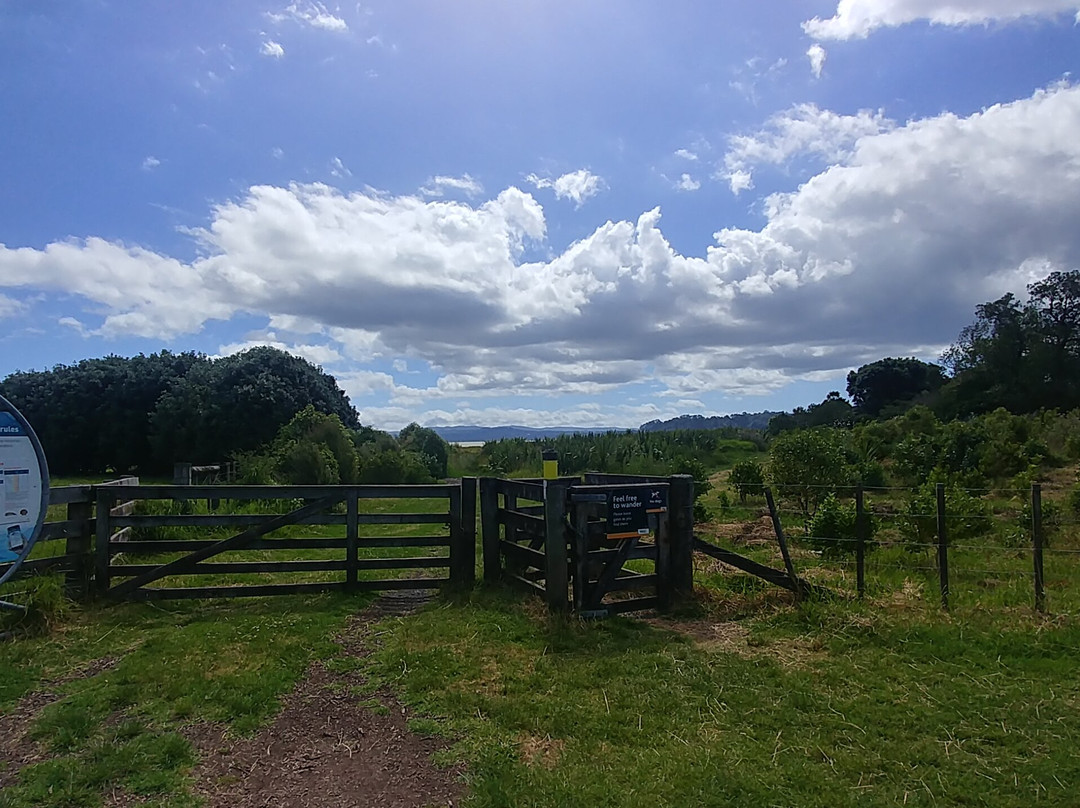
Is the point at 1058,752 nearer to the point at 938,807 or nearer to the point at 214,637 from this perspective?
the point at 938,807

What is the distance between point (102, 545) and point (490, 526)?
4.10 meters

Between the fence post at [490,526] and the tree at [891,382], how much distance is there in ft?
174

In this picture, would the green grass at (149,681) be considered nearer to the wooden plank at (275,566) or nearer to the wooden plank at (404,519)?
Result: the wooden plank at (275,566)

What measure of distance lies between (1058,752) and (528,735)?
2.95 m

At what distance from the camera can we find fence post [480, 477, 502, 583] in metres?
8.38

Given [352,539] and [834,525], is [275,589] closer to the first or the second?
[352,539]

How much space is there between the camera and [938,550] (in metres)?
7.16

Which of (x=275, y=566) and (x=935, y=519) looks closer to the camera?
(x=275, y=566)

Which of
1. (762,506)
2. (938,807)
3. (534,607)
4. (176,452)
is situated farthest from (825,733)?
(176,452)

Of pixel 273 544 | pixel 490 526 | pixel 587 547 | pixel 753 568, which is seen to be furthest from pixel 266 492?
pixel 753 568

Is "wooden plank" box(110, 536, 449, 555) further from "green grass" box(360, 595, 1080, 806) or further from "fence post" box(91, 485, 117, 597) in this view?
"green grass" box(360, 595, 1080, 806)

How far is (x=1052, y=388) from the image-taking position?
125 feet

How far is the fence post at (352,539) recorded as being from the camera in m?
8.10

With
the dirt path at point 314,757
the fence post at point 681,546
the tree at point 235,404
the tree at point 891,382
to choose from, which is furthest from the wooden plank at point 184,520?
the tree at point 891,382
